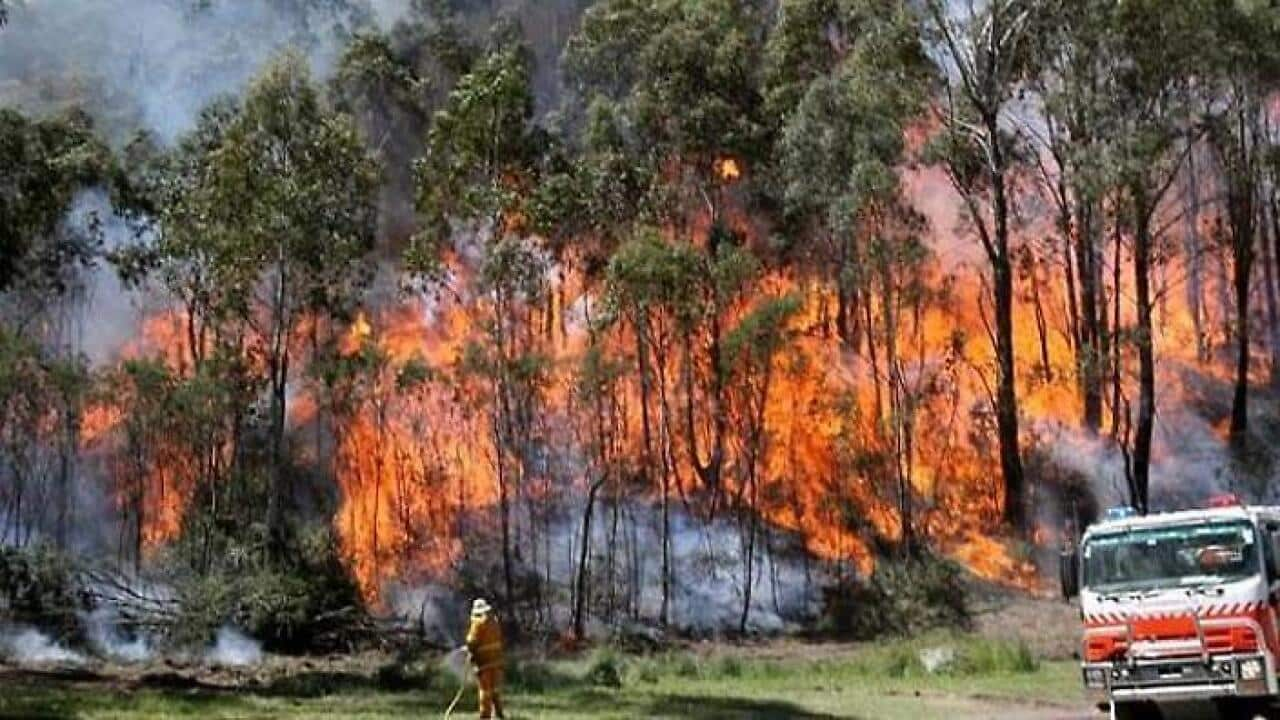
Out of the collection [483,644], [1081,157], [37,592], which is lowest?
[483,644]

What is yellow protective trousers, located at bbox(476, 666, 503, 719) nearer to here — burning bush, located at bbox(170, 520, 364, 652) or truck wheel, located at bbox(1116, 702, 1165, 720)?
truck wheel, located at bbox(1116, 702, 1165, 720)

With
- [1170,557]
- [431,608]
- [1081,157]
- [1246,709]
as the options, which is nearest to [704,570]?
[431,608]

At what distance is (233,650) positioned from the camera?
3017cm

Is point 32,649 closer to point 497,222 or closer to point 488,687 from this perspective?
point 497,222

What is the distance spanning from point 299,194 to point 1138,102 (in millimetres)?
21049

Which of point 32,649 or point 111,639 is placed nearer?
point 32,649

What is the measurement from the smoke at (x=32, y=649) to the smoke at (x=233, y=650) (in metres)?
2.82

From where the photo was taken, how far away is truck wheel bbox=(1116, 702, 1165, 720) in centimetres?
1449

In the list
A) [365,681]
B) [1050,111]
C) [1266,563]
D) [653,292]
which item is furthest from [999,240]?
[1266,563]

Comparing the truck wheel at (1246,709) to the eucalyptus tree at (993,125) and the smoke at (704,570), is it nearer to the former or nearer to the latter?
the smoke at (704,570)

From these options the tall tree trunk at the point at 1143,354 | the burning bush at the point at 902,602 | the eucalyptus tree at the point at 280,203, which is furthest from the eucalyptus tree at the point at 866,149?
the eucalyptus tree at the point at 280,203

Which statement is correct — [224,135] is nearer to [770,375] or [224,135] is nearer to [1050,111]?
[770,375]

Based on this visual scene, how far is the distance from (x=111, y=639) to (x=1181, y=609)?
82.5 feet

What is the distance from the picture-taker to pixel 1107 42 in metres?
33.4
